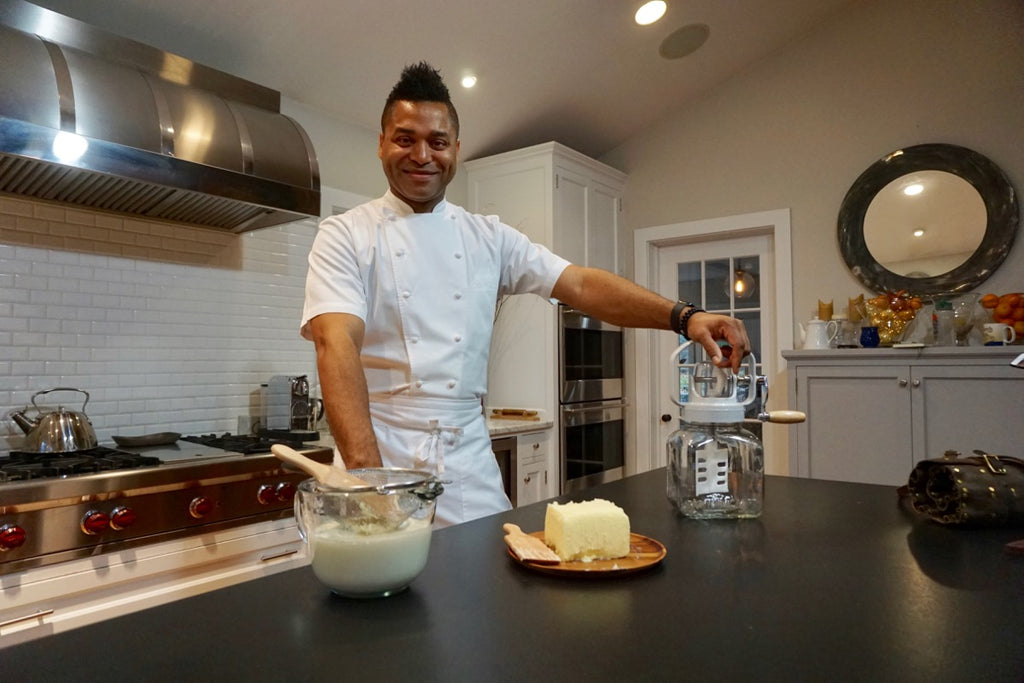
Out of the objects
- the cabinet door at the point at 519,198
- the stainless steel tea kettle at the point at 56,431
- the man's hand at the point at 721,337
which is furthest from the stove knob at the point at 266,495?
the cabinet door at the point at 519,198

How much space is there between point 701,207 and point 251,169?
2.62 meters

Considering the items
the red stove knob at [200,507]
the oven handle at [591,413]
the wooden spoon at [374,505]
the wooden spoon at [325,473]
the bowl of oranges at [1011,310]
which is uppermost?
the bowl of oranges at [1011,310]

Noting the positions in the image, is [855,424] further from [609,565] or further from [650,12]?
[609,565]

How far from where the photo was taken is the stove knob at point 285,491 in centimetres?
213

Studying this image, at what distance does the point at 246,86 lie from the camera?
103 inches

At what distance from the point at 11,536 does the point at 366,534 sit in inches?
53.0

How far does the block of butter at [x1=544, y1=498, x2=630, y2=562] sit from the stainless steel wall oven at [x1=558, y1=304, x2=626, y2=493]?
108 inches

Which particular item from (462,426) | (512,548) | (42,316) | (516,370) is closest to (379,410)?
(462,426)

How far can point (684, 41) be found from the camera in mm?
3568

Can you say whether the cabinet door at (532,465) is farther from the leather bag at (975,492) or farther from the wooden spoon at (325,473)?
the wooden spoon at (325,473)

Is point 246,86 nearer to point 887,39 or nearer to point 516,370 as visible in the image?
point 516,370

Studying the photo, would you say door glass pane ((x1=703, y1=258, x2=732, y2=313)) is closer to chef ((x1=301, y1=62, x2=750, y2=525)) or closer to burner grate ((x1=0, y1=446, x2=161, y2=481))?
chef ((x1=301, y1=62, x2=750, y2=525))

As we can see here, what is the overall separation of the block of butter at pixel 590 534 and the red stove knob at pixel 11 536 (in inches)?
55.6

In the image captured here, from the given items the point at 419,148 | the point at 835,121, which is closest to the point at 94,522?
the point at 419,148
